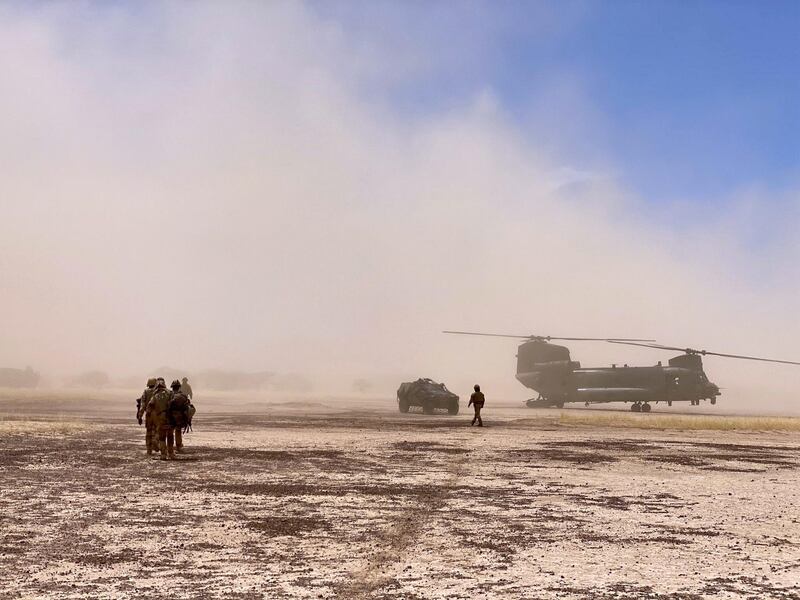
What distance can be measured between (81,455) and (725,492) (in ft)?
44.2

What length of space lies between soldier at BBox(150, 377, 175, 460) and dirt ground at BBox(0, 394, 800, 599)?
403 millimetres

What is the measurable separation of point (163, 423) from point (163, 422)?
0.07 feet

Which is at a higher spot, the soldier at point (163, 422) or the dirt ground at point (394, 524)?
the soldier at point (163, 422)

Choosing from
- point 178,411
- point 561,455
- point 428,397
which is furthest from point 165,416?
point 428,397

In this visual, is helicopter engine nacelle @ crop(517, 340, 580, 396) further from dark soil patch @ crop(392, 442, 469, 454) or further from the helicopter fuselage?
dark soil patch @ crop(392, 442, 469, 454)

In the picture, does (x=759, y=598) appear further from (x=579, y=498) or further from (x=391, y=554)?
(x=579, y=498)

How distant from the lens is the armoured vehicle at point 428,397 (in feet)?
128

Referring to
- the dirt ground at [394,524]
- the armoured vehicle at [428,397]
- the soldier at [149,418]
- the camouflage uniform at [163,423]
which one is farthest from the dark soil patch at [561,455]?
the armoured vehicle at [428,397]

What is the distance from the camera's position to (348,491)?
493 inches

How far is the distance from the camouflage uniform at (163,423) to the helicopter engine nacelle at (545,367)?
120 feet

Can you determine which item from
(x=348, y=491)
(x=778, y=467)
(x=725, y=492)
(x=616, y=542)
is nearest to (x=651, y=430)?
(x=778, y=467)

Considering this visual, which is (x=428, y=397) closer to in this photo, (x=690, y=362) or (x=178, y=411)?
(x=690, y=362)

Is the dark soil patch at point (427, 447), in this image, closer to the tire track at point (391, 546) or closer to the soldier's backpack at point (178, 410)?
the soldier's backpack at point (178, 410)

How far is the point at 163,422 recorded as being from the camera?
1661 centimetres
